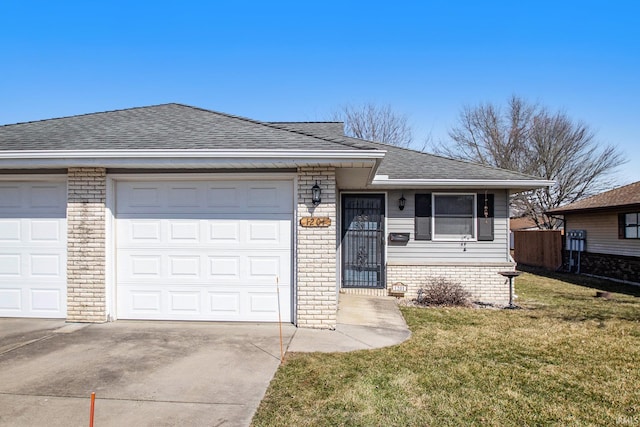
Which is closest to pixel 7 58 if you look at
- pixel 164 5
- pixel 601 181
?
pixel 164 5

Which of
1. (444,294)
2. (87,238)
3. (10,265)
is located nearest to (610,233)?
(444,294)

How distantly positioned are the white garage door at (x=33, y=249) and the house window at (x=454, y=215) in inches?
307

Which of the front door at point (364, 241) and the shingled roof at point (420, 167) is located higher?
the shingled roof at point (420, 167)

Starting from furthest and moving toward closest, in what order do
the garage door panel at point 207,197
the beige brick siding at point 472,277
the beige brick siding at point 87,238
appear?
the beige brick siding at point 472,277 < the garage door panel at point 207,197 < the beige brick siding at point 87,238

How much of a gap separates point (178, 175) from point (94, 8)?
5.86 meters

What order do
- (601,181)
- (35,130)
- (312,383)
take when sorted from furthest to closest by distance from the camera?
1. (601,181)
2. (35,130)
3. (312,383)

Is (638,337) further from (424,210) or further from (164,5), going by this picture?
(164,5)

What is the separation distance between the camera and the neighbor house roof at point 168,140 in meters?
5.68

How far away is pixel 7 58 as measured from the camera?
10727 millimetres

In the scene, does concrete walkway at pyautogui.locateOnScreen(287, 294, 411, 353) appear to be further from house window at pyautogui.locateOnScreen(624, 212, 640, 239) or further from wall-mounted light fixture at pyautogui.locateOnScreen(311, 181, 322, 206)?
house window at pyautogui.locateOnScreen(624, 212, 640, 239)

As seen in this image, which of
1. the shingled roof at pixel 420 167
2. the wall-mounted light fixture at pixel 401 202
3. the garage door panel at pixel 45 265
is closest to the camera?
the garage door panel at pixel 45 265

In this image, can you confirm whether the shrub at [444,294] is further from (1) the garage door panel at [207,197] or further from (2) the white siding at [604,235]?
(2) the white siding at [604,235]

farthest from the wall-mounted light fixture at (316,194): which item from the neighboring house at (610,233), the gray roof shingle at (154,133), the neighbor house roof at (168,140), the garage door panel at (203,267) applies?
the neighboring house at (610,233)

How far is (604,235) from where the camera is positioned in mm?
14477
